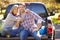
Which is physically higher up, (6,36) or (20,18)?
(20,18)

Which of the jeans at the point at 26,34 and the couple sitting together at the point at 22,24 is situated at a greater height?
the couple sitting together at the point at 22,24

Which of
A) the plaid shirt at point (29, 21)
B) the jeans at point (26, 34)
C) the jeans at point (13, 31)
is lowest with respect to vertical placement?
the jeans at point (26, 34)

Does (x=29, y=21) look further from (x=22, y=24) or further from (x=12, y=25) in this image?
(x=12, y=25)

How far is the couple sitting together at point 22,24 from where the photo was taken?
6.76 metres

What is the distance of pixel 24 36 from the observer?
676cm

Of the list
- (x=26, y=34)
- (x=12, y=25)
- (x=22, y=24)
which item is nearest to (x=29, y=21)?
(x=22, y=24)

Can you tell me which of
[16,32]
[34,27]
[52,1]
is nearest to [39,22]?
[34,27]

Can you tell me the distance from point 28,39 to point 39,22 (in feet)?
1.85

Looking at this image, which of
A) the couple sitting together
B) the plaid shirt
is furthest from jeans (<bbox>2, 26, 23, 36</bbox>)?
the plaid shirt

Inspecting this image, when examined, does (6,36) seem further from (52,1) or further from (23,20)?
(52,1)

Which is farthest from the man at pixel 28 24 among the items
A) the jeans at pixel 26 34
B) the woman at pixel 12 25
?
the woman at pixel 12 25

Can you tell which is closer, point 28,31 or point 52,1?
point 28,31

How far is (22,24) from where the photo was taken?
6824 millimetres

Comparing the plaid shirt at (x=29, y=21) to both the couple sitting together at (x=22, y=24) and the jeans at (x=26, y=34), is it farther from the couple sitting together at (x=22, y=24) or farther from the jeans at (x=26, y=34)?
the jeans at (x=26, y=34)
